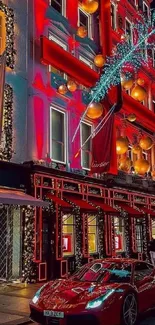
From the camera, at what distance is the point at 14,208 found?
15.2 metres

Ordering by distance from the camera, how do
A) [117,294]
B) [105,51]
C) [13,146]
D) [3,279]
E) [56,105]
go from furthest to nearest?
[105,51] → [56,105] → [13,146] → [3,279] → [117,294]

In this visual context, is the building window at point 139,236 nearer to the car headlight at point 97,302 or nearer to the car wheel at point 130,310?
the car wheel at point 130,310

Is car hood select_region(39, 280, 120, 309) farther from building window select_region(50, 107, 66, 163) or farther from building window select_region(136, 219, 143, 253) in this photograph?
building window select_region(136, 219, 143, 253)

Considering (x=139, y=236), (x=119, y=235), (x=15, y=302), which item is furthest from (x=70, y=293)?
(x=139, y=236)

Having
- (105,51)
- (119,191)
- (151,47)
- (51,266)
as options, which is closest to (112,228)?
(119,191)

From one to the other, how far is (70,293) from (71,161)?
35.9ft

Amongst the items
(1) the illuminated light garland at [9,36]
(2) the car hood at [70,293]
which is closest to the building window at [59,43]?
(1) the illuminated light garland at [9,36]

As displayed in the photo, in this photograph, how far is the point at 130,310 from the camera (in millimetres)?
8406

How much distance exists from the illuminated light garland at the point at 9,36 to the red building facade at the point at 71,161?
1.31 metres

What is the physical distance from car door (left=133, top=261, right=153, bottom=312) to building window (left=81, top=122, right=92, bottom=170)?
10.3 meters

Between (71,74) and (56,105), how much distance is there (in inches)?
73.1

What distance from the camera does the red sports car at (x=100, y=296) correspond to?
7.55 metres

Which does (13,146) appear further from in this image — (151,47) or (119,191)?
(151,47)

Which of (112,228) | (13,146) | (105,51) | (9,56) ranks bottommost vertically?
(112,228)
